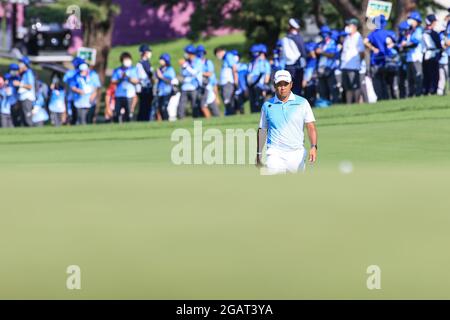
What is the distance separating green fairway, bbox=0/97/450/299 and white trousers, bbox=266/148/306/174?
1.04ft

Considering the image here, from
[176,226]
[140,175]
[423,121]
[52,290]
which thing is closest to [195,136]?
[423,121]

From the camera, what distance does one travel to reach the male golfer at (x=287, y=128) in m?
13.6

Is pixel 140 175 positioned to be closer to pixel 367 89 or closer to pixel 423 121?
pixel 423 121

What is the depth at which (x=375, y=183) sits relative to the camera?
49.9 feet

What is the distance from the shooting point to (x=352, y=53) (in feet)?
82.7

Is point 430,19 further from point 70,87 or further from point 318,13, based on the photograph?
point 318,13

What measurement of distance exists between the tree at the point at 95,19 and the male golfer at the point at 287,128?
20.9m

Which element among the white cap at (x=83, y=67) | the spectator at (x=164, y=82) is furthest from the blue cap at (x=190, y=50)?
the white cap at (x=83, y=67)

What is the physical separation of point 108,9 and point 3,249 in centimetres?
2548

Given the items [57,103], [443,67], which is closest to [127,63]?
[57,103]

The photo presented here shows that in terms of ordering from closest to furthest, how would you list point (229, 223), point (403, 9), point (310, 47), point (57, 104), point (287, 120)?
point (229, 223), point (287, 120), point (310, 47), point (57, 104), point (403, 9)

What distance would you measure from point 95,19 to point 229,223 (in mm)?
23719

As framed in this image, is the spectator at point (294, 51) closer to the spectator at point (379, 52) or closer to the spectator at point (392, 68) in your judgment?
the spectator at point (379, 52)

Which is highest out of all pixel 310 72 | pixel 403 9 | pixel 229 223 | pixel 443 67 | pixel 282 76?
pixel 403 9
